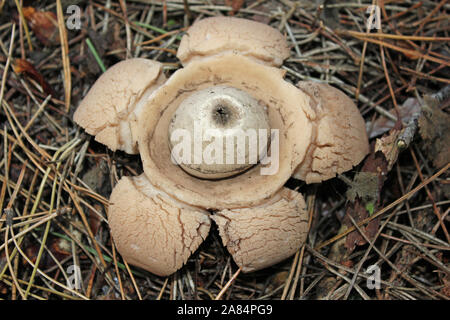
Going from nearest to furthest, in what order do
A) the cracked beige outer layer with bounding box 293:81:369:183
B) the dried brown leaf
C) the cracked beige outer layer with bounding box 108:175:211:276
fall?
1. the cracked beige outer layer with bounding box 108:175:211:276
2. the cracked beige outer layer with bounding box 293:81:369:183
3. the dried brown leaf

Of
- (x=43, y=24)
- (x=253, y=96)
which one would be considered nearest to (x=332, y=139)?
(x=253, y=96)

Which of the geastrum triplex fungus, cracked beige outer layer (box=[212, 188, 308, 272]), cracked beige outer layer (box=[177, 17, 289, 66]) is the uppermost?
cracked beige outer layer (box=[177, 17, 289, 66])

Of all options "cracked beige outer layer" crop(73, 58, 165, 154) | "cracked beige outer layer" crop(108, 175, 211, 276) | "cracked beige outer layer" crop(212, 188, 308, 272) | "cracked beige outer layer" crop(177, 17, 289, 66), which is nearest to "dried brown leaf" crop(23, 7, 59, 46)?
"cracked beige outer layer" crop(73, 58, 165, 154)

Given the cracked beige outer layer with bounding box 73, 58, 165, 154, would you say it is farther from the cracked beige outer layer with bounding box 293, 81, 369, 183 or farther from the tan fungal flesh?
the cracked beige outer layer with bounding box 293, 81, 369, 183

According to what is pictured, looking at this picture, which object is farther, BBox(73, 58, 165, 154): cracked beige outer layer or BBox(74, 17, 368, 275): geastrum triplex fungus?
BBox(73, 58, 165, 154): cracked beige outer layer

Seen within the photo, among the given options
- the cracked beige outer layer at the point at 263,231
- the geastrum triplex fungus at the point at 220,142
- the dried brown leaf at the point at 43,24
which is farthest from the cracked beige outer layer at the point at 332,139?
the dried brown leaf at the point at 43,24

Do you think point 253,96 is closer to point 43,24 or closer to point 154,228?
point 154,228

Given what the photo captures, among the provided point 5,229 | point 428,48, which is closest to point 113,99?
point 5,229

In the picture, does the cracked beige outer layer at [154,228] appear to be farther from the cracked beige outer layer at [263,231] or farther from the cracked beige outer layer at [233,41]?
the cracked beige outer layer at [233,41]
